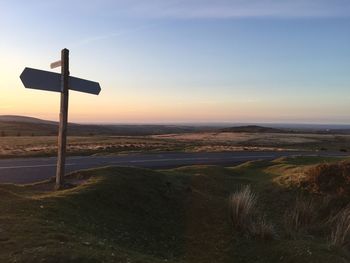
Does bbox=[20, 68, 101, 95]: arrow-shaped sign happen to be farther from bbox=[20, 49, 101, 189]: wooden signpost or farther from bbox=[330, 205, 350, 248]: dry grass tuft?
bbox=[330, 205, 350, 248]: dry grass tuft

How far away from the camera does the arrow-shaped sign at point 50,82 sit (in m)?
10.8

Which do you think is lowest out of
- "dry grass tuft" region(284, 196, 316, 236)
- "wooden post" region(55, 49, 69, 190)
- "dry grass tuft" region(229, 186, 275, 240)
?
"dry grass tuft" region(284, 196, 316, 236)

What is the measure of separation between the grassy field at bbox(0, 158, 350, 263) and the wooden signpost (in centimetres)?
109

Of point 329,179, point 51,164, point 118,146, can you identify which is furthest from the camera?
point 118,146

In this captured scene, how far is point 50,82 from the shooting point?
11617 mm

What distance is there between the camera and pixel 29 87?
10875 millimetres

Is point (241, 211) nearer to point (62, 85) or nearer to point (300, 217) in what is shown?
point (300, 217)

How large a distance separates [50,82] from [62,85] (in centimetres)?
41

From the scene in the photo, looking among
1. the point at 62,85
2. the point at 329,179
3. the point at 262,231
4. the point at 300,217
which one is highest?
the point at 62,85

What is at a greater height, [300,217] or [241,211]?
[241,211]

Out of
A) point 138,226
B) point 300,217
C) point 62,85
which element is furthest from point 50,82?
point 300,217

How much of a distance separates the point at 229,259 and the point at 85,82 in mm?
5947

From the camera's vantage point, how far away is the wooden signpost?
11171 mm

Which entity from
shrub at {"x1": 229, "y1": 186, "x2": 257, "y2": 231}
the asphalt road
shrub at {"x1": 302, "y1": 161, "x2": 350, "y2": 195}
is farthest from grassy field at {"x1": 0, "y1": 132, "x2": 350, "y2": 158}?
shrub at {"x1": 229, "y1": 186, "x2": 257, "y2": 231}
